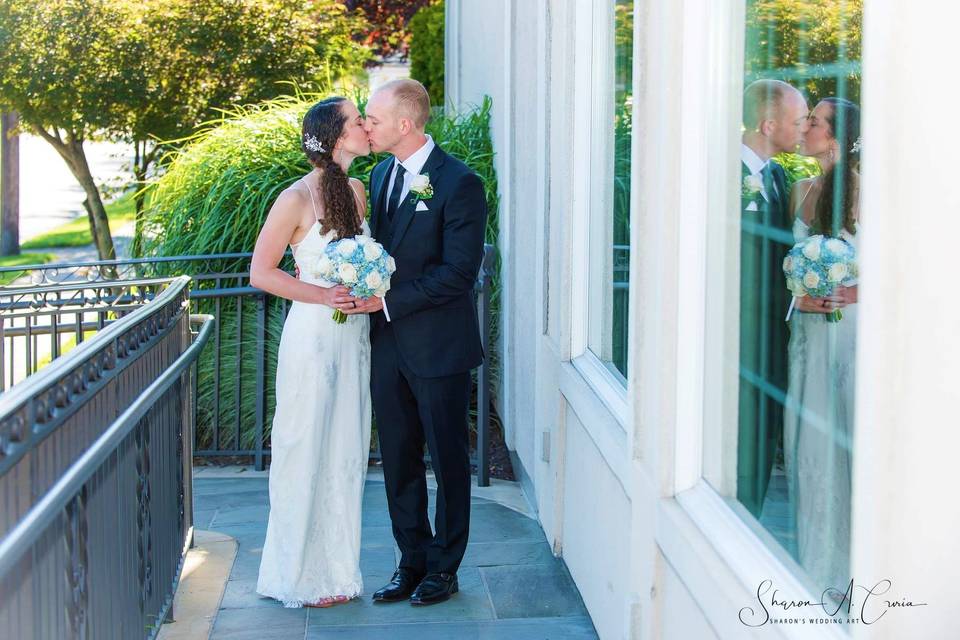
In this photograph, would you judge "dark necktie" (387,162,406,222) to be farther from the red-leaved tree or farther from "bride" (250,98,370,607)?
the red-leaved tree

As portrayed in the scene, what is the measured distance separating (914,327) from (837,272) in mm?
538

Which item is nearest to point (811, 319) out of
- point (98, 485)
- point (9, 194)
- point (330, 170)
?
point (98, 485)

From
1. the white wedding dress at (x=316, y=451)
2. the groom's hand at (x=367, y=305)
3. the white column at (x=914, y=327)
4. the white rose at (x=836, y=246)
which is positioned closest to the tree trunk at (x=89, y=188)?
the white wedding dress at (x=316, y=451)

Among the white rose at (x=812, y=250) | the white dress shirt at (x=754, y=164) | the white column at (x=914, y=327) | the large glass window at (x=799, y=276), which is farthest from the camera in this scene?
the white dress shirt at (x=754, y=164)

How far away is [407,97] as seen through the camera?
15.1ft

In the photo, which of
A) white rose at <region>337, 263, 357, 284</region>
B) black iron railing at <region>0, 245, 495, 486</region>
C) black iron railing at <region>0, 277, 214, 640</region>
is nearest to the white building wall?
white rose at <region>337, 263, 357, 284</region>

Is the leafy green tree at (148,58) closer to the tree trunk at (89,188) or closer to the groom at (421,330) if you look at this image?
the tree trunk at (89,188)

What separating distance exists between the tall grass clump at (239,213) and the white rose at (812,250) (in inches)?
194

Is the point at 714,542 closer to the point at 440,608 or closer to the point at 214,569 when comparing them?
the point at 440,608

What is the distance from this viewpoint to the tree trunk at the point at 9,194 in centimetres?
2047

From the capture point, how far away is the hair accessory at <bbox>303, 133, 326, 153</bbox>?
4617 mm

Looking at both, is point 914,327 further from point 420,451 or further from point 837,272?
point 420,451

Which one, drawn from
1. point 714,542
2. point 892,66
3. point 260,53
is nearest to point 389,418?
point 714,542

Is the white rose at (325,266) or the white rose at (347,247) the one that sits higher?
the white rose at (347,247)
